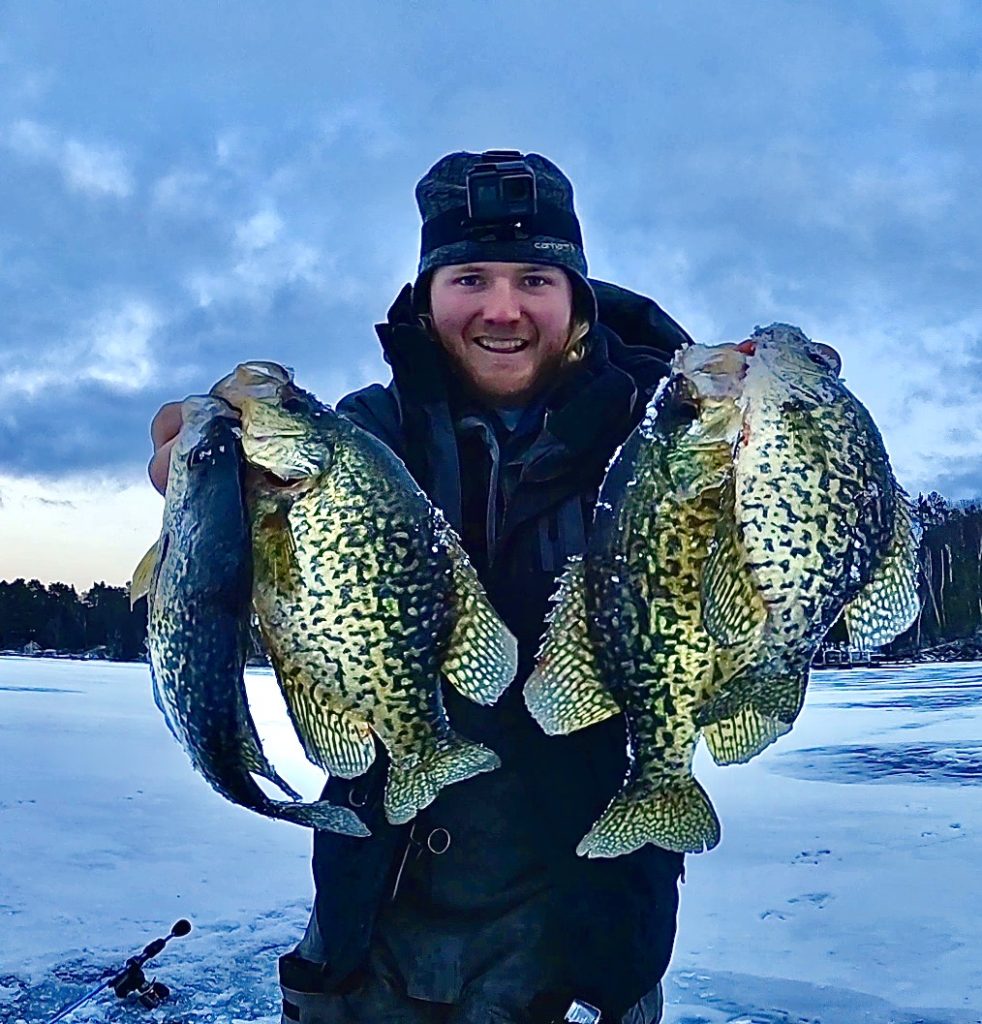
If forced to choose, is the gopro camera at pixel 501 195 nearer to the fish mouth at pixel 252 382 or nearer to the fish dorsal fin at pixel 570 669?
the fish mouth at pixel 252 382

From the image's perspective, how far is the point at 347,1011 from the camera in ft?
8.43

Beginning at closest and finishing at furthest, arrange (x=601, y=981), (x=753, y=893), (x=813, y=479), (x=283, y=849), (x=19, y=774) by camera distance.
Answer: (x=813, y=479), (x=601, y=981), (x=753, y=893), (x=283, y=849), (x=19, y=774)

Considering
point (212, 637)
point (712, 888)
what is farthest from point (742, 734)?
point (712, 888)

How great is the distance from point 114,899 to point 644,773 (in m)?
5.03

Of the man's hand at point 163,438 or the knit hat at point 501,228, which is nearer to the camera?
the man's hand at point 163,438

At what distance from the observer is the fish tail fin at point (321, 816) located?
2021 millimetres

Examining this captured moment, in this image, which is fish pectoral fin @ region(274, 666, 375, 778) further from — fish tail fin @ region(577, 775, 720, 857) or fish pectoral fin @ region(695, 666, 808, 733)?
→ fish pectoral fin @ region(695, 666, 808, 733)

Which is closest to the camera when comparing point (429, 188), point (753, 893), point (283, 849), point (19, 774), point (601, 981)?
point (601, 981)

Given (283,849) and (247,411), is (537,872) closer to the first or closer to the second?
(247,411)

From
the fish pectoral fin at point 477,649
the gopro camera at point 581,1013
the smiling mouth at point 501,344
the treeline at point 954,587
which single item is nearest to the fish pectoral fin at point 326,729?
the fish pectoral fin at point 477,649

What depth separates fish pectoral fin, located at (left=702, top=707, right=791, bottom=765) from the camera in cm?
212

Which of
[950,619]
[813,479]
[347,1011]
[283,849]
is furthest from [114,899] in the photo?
[950,619]

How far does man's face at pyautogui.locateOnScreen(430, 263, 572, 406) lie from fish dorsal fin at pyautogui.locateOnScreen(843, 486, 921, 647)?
3.03 ft

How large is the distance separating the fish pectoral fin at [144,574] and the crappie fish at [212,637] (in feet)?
0.31
